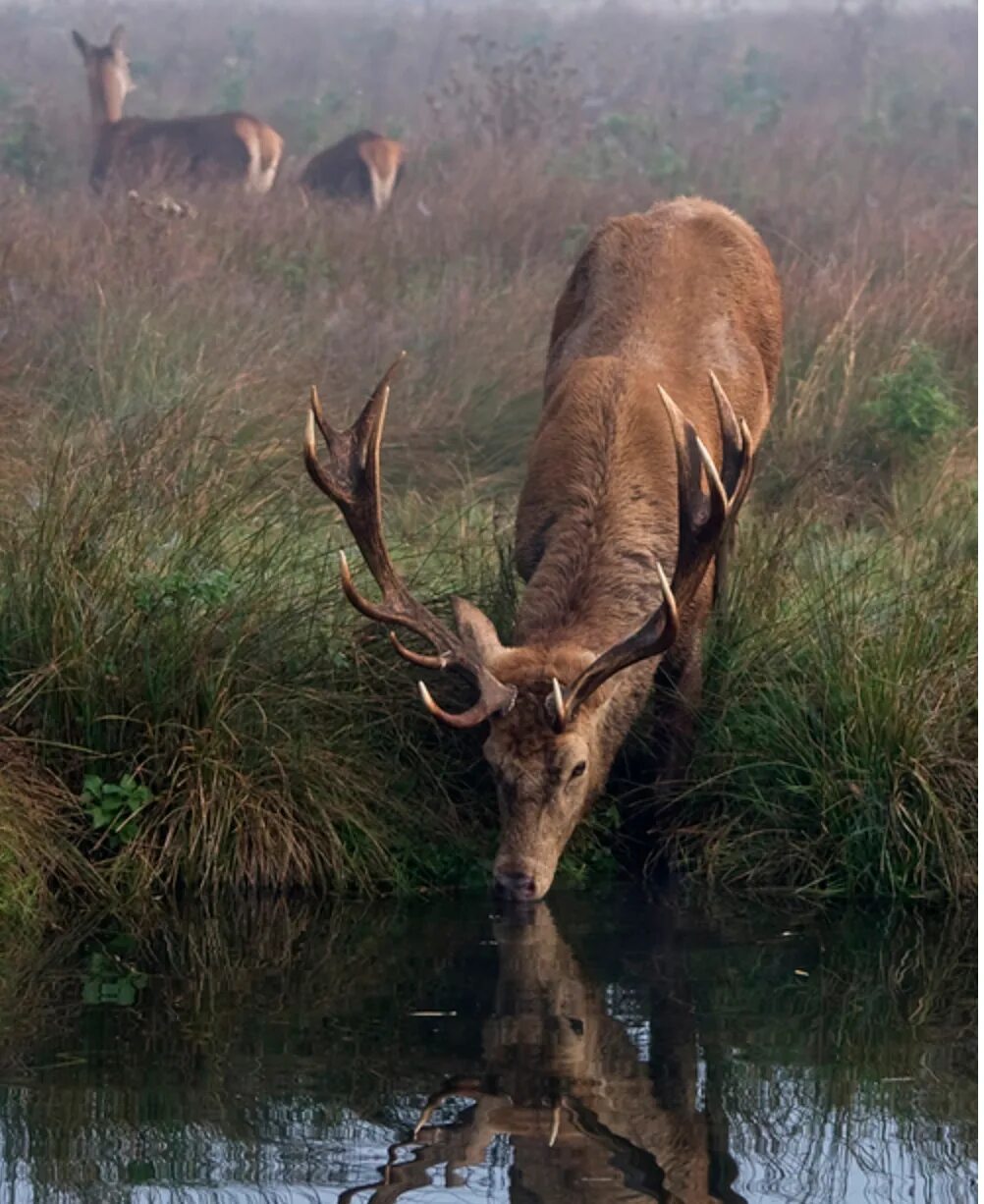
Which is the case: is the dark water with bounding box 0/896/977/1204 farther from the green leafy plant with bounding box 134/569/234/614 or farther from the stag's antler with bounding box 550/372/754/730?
the green leafy plant with bounding box 134/569/234/614

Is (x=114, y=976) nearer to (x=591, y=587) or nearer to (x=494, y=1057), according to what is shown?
(x=494, y=1057)

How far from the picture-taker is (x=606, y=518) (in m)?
8.33

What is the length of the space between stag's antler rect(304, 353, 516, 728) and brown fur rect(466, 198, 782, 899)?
0.35 feet

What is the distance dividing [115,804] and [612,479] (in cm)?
203

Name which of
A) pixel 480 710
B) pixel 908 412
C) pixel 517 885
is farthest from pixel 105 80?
pixel 517 885

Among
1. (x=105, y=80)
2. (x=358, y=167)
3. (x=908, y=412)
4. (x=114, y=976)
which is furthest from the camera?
(x=105, y=80)

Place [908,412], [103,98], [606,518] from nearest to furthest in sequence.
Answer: [606,518], [908,412], [103,98]

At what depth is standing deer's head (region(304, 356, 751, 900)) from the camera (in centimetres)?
752

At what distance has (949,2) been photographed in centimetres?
4831

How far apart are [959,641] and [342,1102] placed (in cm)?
319

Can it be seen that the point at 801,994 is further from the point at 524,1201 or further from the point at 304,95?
the point at 304,95

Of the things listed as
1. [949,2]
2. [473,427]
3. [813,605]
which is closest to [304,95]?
[949,2]

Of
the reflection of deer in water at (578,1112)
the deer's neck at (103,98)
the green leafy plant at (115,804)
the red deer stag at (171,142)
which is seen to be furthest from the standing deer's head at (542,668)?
the deer's neck at (103,98)

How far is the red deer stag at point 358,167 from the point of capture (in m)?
23.3
